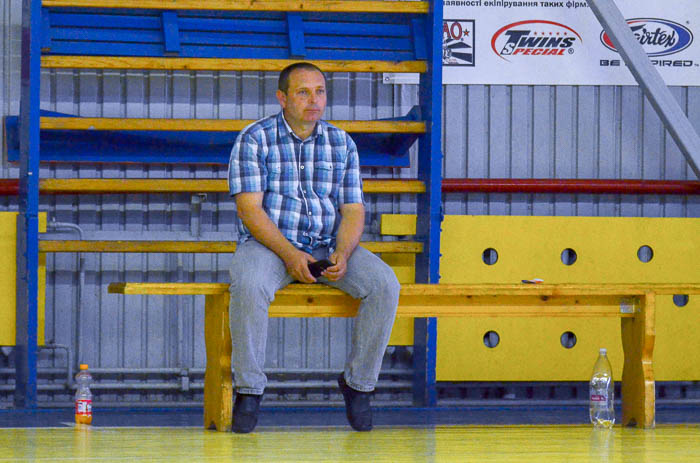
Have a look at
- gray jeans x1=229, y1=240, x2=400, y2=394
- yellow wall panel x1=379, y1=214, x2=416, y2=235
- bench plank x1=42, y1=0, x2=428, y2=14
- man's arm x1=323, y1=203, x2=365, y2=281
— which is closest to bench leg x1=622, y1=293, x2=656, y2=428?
gray jeans x1=229, y1=240, x2=400, y2=394

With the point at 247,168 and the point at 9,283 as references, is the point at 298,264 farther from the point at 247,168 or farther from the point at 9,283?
the point at 9,283

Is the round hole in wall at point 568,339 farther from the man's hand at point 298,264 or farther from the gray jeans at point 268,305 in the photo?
the man's hand at point 298,264

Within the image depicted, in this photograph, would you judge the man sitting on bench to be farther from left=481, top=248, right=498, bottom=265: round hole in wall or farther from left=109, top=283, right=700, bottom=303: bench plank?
left=481, top=248, right=498, bottom=265: round hole in wall

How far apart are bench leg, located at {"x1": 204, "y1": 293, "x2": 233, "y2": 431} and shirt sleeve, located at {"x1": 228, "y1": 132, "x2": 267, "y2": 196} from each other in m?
0.41

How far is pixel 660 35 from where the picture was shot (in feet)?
20.9

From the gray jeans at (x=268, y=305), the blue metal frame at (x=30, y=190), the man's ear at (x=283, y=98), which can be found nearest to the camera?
the gray jeans at (x=268, y=305)

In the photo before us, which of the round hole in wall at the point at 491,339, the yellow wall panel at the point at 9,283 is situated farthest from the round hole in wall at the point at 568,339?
the yellow wall panel at the point at 9,283

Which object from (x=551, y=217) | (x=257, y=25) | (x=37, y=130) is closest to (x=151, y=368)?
(x=37, y=130)

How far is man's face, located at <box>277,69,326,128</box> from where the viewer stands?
407cm

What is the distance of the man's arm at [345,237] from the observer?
3.89m

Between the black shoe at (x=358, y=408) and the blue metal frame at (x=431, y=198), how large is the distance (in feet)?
5.08

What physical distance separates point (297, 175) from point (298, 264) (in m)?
0.41

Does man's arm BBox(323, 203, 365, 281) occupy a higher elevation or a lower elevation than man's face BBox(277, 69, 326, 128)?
lower

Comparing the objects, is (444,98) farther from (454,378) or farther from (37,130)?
(37,130)
